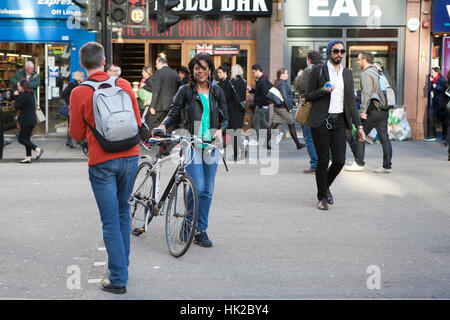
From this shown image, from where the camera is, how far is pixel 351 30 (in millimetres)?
17906

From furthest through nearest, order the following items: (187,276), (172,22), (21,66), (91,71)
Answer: (21,66) → (172,22) → (187,276) → (91,71)

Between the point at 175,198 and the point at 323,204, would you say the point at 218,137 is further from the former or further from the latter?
the point at 323,204

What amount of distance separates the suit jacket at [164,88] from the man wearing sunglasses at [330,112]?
5.78 meters

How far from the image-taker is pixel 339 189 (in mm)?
9664

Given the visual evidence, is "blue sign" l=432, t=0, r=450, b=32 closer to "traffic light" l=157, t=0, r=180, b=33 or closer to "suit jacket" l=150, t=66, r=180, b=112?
"suit jacket" l=150, t=66, r=180, b=112

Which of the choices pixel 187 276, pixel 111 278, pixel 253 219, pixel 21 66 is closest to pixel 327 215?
pixel 253 219

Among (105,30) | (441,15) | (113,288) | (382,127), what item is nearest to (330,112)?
(382,127)

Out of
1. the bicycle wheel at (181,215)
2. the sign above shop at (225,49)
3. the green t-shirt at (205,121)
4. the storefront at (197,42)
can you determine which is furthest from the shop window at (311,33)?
the bicycle wheel at (181,215)

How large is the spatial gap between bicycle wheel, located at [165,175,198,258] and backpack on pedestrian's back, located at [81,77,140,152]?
3.62ft

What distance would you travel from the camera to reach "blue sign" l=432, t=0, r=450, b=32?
681 inches

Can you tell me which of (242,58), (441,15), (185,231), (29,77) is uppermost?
(441,15)

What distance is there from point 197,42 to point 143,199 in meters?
11.9

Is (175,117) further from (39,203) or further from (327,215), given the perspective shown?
(39,203)
